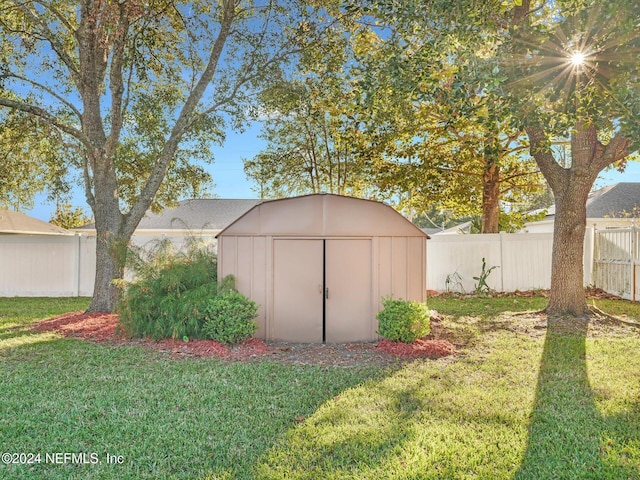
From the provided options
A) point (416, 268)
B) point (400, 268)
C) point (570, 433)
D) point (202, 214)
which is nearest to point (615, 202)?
point (416, 268)

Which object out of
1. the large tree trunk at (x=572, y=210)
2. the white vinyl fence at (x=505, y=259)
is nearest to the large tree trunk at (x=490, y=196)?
the white vinyl fence at (x=505, y=259)

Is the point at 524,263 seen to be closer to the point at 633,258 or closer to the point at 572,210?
the point at 633,258

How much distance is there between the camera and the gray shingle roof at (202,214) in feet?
62.2

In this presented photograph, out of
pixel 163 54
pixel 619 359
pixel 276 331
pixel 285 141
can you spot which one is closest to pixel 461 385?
pixel 619 359

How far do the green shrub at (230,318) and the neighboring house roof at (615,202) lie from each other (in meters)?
14.8

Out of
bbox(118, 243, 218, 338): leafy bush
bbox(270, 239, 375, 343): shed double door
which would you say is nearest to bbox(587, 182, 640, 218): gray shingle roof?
bbox(270, 239, 375, 343): shed double door

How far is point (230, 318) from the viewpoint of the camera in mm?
6641

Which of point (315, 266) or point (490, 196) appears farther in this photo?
point (490, 196)

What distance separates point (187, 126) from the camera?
9.69 metres

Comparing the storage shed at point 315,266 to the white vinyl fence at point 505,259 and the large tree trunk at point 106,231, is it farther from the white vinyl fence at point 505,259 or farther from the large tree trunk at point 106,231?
the white vinyl fence at point 505,259

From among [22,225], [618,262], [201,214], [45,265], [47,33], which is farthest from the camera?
[201,214]

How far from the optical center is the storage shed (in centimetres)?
716

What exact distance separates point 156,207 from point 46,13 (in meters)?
5.31

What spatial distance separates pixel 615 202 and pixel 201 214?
688 inches
